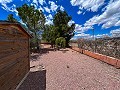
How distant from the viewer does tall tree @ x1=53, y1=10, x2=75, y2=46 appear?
25453mm

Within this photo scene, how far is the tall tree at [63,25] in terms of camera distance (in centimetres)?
2545

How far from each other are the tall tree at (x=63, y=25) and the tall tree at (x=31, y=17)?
6426 millimetres

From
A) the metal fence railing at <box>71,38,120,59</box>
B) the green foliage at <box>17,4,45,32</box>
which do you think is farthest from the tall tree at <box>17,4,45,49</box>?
the metal fence railing at <box>71,38,120,59</box>

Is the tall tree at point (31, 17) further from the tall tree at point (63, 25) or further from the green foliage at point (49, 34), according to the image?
the tall tree at point (63, 25)

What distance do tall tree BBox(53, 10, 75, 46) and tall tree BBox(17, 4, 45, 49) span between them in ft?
21.1

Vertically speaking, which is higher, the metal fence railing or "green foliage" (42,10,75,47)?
"green foliage" (42,10,75,47)

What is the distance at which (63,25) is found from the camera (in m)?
25.6

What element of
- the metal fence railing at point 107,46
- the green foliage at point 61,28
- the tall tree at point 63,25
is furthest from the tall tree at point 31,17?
the metal fence railing at point 107,46

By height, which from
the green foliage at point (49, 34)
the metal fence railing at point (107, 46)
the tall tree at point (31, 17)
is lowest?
the metal fence railing at point (107, 46)

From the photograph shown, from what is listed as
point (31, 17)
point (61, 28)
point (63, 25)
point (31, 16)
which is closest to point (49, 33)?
point (61, 28)

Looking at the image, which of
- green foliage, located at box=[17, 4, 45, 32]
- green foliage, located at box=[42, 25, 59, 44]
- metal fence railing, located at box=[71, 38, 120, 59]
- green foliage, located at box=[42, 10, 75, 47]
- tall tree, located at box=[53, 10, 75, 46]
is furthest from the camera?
tall tree, located at box=[53, 10, 75, 46]

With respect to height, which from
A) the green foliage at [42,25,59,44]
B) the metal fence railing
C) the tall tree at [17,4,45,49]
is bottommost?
the metal fence railing

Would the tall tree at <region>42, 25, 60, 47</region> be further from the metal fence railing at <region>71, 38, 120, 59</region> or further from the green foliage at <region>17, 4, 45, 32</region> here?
the metal fence railing at <region>71, 38, 120, 59</region>

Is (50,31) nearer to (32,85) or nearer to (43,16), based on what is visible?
(43,16)
